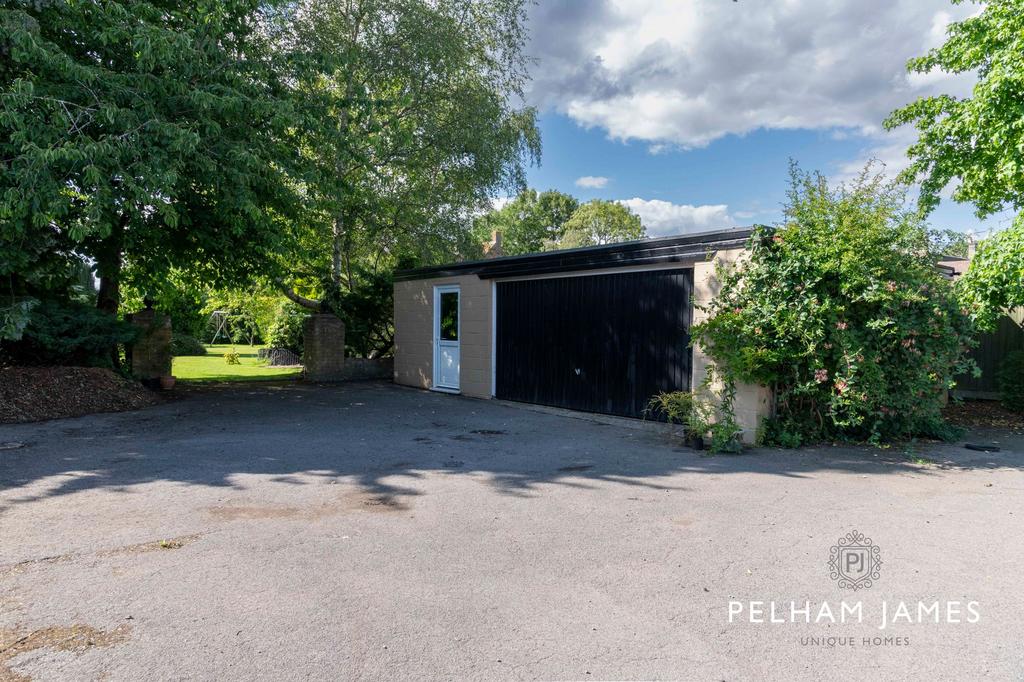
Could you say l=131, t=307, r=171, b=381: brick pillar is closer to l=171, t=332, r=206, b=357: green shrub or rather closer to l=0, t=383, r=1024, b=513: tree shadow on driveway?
l=0, t=383, r=1024, b=513: tree shadow on driveway

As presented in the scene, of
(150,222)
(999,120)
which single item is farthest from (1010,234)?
(150,222)

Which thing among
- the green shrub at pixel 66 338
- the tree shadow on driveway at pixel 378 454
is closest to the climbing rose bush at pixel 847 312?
the tree shadow on driveway at pixel 378 454

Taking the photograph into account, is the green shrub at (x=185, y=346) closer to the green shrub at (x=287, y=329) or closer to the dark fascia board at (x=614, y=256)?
the green shrub at (x=287, y=329)

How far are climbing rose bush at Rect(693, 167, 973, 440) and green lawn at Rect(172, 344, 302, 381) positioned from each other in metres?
11.7

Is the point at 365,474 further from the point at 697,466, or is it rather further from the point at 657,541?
the point at 697,466

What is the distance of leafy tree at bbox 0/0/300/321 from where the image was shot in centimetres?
730

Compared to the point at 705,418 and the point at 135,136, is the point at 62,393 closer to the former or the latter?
the point at 135,136

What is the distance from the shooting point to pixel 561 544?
12.8ft

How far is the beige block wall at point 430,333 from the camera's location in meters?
11.6

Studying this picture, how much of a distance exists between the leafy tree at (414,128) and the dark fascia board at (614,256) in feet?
12.8

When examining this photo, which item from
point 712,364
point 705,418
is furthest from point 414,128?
point 705,418

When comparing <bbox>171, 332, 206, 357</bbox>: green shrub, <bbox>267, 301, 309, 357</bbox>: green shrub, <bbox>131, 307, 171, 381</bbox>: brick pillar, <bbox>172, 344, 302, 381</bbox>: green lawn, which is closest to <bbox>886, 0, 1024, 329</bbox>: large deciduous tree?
<bbox>131, 307, 171, 381</bbox>: brick pillar

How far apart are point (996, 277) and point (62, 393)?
13.6 m

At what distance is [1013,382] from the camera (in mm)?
9906
